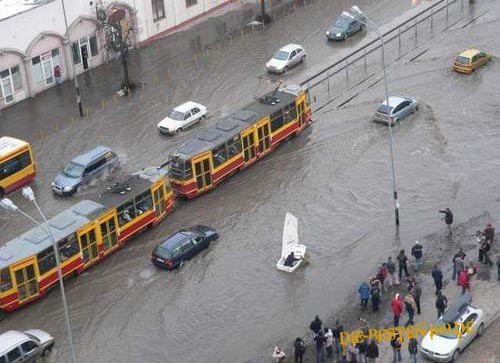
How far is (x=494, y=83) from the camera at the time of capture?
61500 mm

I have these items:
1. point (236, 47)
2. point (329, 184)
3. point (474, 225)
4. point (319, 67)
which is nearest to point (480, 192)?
point (474, 225)

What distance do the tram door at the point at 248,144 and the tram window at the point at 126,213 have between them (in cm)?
835

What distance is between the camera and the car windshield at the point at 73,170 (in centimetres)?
5178

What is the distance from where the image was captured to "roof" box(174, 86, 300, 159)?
50.0 m

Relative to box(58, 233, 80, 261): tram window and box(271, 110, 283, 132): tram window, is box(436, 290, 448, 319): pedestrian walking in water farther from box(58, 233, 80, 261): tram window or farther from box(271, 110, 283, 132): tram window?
box(271, 110, 283, 132): tram window

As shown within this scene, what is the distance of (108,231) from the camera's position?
45125 mm

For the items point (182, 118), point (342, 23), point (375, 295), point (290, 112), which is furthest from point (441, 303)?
point (342, 23)

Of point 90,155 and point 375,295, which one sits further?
point 90,155

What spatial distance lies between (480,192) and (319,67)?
20.0 meters


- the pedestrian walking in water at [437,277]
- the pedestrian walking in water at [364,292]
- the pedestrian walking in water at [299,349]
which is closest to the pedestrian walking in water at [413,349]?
the pedestrian walking in water at [299,349]

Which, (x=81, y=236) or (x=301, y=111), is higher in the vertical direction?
(x=81, y=236)

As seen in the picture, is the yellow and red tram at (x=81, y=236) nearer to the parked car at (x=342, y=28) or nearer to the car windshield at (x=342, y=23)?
the parked car at (x=342, y=28)

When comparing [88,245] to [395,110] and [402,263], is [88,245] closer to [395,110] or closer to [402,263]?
[402,263]

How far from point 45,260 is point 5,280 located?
1.92 meters
